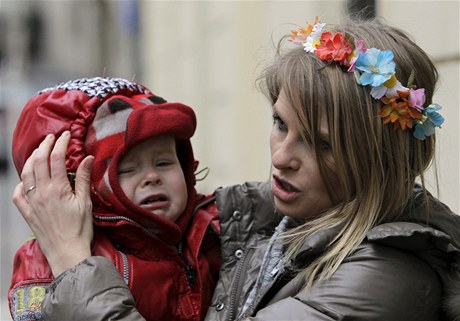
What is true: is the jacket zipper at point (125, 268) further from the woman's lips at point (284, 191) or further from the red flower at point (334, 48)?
the red flower at point (334, 48)

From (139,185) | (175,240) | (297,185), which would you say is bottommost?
(175,240)

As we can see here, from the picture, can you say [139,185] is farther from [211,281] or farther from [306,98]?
[306,98]

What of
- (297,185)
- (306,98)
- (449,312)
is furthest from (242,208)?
(449,312)

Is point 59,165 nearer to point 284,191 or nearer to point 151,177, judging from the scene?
point 151,177

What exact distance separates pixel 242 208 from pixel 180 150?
320mm

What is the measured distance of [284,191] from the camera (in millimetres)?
2020

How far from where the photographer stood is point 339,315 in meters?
1.73

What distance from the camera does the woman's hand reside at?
2146mm

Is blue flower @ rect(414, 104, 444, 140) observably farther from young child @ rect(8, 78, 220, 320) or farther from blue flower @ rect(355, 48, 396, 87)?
young child @ rect(8, 78, 220, 320)

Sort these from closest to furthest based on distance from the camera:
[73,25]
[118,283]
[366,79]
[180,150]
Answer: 1. [366,79]
2. [118,283]
3. [180,150]
4. [73,25]

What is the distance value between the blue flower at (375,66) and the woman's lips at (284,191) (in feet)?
1.12

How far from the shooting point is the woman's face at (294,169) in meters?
1.94

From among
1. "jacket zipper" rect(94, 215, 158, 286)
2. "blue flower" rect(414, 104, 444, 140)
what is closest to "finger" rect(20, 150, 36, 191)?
"jacket zipper" rect(94, 215, 158, 286)

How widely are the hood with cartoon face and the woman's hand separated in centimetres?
6
